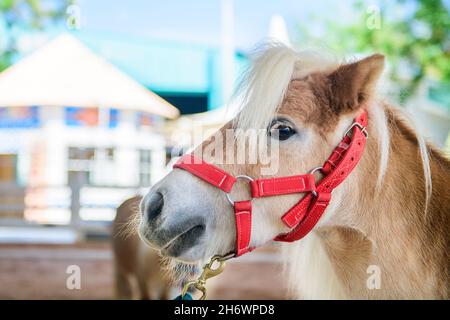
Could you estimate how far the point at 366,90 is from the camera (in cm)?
189

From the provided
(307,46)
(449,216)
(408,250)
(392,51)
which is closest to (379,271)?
(408,250)

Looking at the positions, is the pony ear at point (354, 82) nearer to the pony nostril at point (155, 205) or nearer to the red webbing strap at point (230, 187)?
the red webbing strap at point (230, 187)

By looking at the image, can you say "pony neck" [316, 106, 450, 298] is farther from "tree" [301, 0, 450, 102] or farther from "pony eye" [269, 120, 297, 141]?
"tree" [301, 0, 450, 102]

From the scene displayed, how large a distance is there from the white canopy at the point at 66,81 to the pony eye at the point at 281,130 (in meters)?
8.00

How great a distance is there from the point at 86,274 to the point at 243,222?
7.19 metres

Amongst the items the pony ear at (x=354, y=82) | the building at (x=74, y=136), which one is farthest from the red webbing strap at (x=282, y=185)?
the building at (x=74, y=136)

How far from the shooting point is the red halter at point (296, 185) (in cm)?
184

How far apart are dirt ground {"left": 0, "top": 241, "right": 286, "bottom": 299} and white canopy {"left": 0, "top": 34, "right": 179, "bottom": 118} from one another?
→ 294cm

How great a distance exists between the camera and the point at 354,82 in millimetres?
1879

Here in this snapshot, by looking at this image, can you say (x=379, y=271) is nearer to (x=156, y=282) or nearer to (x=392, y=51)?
(x=156, y=282)

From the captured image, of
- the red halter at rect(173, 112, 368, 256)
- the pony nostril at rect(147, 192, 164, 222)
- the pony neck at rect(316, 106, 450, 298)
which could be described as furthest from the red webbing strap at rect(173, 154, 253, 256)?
the pony neck at rect(316, 106, 450, 298)

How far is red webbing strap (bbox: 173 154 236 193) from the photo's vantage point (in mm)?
1830

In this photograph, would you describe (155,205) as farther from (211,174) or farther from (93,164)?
(93,164)

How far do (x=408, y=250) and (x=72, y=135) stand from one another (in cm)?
1202
